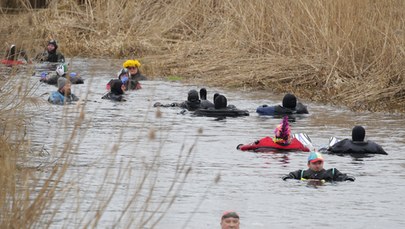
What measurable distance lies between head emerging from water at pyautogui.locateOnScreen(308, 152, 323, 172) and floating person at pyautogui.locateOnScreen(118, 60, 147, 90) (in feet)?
47.3

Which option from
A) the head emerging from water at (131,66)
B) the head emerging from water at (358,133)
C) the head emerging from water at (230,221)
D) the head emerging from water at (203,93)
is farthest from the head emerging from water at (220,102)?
the head emerging from water at (230,221)

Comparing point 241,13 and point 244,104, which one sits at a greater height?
point 241,13

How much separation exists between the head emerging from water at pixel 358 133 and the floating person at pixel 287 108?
5.67 meters

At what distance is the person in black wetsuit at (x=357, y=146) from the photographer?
2081 centimetres

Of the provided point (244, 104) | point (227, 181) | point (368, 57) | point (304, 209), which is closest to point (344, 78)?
point (368, 57)

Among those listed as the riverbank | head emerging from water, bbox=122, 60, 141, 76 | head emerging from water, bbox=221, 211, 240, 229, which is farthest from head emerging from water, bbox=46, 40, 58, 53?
head emerging from water, bbox=221, 211, 240, 229

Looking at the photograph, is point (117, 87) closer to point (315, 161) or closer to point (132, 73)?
point (132, 73)

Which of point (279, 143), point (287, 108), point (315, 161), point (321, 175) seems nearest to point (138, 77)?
point (287, 108)

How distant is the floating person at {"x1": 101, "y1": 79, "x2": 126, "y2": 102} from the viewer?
2980 centimetres

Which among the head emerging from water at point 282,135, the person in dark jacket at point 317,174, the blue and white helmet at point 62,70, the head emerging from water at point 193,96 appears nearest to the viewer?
the person in dark jacket at point 317,174

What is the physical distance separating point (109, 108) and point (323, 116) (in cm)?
565

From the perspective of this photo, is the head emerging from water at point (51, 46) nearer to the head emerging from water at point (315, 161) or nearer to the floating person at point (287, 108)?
the floating person at point (287, 108)

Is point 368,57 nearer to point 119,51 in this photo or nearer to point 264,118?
point 264,118

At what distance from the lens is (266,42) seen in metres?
33.1
